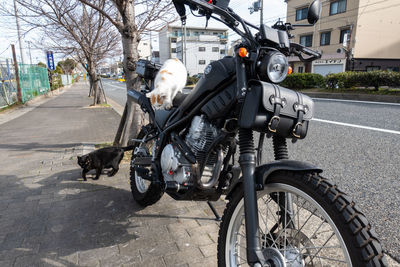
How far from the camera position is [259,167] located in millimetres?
1519

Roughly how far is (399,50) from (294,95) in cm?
3823

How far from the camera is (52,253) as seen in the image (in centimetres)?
221

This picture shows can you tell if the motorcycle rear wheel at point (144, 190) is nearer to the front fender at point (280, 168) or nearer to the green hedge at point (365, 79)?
the front fender at point (280, 168)

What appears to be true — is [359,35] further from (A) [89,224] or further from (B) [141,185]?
(A) [89,224]

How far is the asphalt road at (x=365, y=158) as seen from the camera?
8.84 ft

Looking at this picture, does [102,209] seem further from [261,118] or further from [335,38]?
[335,38]

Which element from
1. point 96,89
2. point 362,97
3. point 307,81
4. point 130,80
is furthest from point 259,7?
point 130,80

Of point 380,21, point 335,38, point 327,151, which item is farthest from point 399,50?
point 327,151

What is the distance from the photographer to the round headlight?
1.50m

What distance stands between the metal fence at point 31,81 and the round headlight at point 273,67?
654 inches

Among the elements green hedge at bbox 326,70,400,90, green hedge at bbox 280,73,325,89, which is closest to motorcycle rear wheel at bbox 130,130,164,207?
green hedge at bbox 326,70,400,90

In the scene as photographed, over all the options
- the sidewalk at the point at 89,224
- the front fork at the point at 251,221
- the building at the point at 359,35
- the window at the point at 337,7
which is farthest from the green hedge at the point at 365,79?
the window at the point at 337,7

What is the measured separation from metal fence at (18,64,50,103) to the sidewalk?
12980 millimetres

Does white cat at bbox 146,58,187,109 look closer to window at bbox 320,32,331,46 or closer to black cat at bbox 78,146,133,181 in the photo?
black cat at bbox 78,146,133,181
